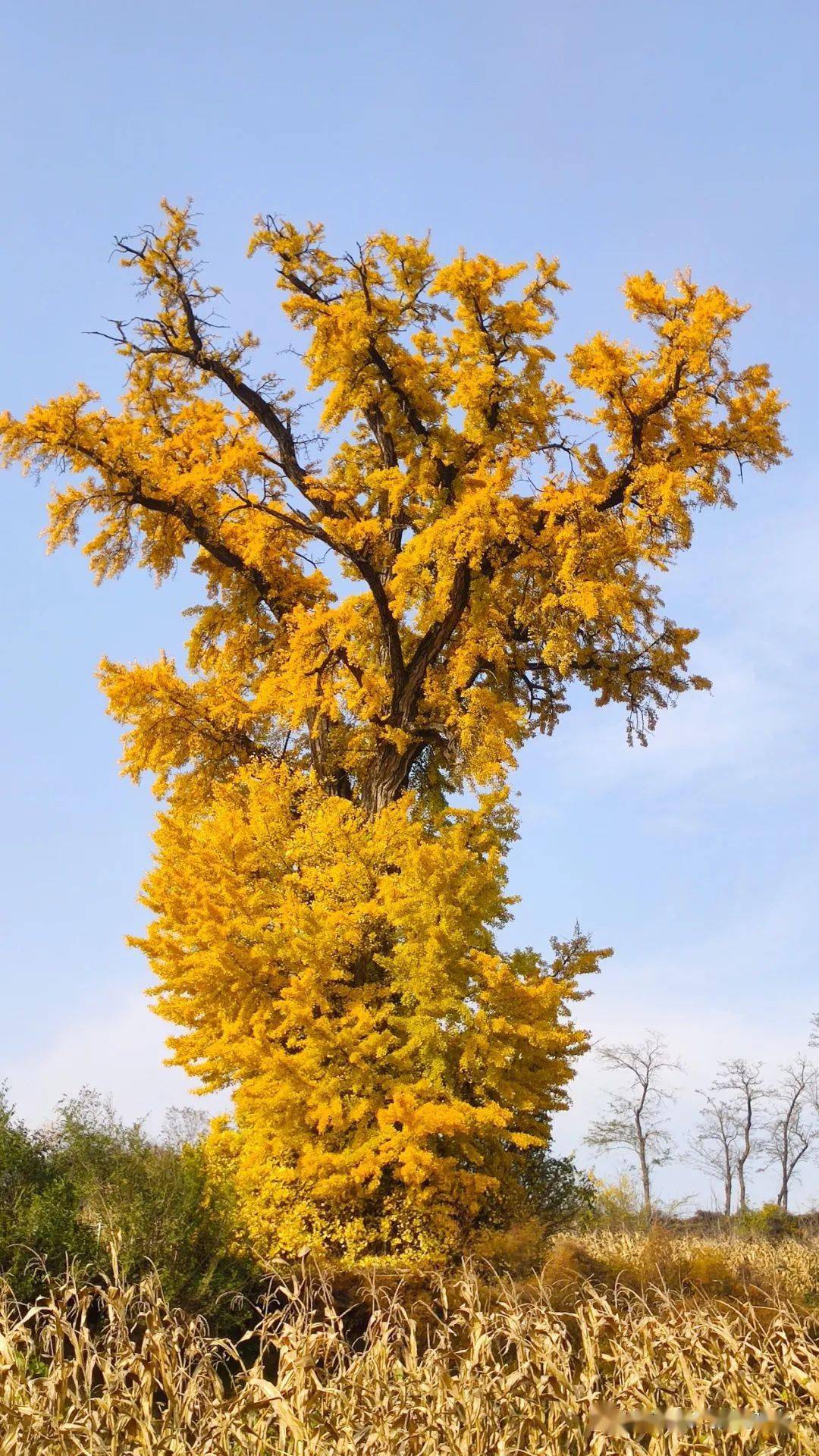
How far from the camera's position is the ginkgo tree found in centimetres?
1455

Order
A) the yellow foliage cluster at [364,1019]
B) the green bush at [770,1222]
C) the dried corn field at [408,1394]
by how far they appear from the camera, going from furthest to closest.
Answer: the green bush at [770,1222], the yellow foliage cluster at [364,1019], the dried corn field at [408,1394]

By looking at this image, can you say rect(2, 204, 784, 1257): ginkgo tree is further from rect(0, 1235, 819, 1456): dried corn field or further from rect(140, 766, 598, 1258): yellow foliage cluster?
rect(0, 1235, 819, 1456): dried corn field

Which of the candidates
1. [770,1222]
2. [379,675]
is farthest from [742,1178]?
[379,675]

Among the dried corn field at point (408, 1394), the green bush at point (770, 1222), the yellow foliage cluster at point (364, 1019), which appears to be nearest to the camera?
the dried corn field at point (408, 1394)

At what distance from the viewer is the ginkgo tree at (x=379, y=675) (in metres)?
14.5

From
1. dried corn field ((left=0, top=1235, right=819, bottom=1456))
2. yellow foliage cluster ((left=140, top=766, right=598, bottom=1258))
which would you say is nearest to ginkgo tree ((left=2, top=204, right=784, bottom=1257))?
yellow foliage cluster ((left=140, top=766, right=598, bottom=1258))

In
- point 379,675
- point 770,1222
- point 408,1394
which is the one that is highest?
point 379,675

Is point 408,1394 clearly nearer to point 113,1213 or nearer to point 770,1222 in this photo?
point 113,1213

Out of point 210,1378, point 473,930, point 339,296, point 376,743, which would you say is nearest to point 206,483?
point 339,296

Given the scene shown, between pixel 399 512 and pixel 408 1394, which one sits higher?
pixel 399 512

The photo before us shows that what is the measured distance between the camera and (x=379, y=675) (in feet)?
59.9

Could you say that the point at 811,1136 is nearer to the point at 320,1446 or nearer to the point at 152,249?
the point at 152,249

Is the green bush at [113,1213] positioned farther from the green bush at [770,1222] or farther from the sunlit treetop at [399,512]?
the green bush at [770,1222]

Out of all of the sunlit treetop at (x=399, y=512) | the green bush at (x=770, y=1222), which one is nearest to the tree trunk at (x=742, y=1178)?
the green bush at (x=770, y=1222)
